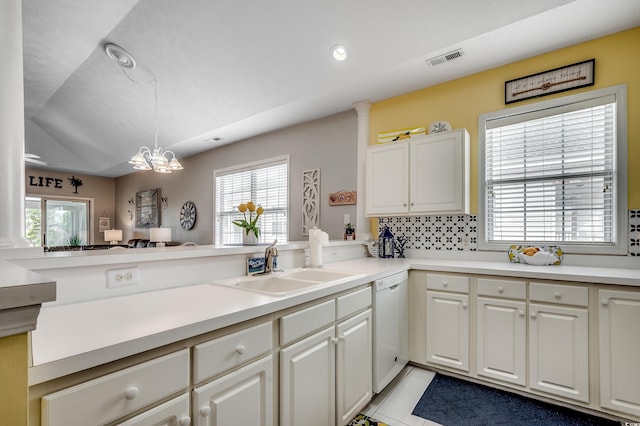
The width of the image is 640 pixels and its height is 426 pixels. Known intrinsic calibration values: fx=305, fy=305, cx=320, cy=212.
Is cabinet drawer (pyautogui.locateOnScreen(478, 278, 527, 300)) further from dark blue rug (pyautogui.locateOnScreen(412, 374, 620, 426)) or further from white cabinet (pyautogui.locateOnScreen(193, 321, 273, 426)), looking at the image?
white cabinet (pyautogui.locateOnScreen(193, 321, 273, 426))

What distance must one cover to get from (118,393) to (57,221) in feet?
29.8

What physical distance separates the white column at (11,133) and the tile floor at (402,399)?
7.13 feet

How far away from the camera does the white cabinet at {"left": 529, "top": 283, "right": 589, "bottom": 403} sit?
1951 millimetres

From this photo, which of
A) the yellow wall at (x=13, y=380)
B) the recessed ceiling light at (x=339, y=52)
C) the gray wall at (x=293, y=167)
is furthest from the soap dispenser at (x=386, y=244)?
the yellow wall at (x=13, y=380)

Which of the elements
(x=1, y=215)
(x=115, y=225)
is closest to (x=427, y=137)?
(x=1, y=215)

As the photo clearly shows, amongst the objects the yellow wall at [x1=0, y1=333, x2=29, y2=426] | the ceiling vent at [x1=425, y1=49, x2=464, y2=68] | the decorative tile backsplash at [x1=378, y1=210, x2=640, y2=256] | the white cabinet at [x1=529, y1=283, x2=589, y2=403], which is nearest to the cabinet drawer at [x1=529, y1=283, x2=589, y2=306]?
the white cabinet at [x1=529, y1=283, x2=589, y2=403]

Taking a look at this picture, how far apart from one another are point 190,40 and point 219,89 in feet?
2.04

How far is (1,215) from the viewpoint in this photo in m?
1.22

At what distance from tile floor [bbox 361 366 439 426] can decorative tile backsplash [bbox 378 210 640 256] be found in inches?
45.9

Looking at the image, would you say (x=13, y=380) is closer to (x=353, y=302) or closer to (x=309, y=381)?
(x=309, y=381)

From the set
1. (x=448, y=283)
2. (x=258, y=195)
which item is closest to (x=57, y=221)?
(x=258, y=195)

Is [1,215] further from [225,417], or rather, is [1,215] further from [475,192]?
[475,192]

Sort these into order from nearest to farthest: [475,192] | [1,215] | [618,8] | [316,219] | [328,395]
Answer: [1,215] → [328,395] → [618,8] → [475,192] → [316,219]

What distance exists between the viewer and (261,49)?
9.37ft
